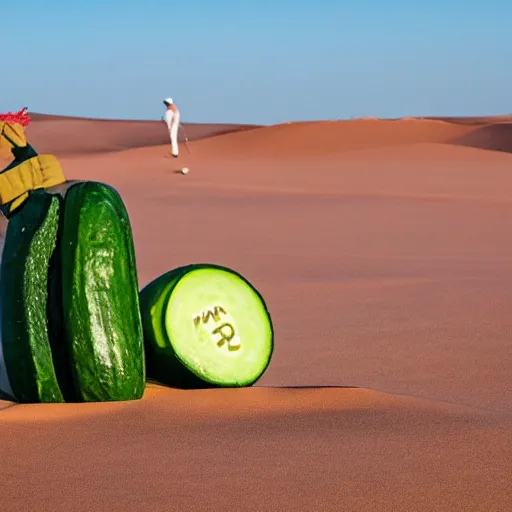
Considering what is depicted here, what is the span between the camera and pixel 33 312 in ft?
12.8

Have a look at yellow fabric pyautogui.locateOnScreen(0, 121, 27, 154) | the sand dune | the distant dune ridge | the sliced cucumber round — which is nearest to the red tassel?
yellow fabric pyautogui.locateOnScreen(0, 121, 27, 154)

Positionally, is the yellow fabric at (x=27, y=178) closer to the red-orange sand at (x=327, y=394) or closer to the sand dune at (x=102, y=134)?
the red-orange sand at (x=327, y=394)

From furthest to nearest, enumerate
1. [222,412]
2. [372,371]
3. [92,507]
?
[372,371] < [222,412] < [92,507]

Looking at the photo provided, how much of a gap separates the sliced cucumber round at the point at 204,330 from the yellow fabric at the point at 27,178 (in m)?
0.53

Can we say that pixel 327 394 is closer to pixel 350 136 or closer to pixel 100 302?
pixel 100 302

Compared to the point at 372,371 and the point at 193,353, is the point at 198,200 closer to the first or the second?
the point at 372,371

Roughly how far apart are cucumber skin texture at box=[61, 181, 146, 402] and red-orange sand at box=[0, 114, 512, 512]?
110 millimetres

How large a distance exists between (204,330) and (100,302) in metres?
0.46

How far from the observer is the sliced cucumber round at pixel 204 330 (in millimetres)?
4141

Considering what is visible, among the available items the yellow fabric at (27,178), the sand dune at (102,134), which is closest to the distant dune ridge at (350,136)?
the sand dune at (102,134)

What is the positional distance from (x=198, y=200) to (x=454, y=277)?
8.52 metres

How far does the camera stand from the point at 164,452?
3.17 metres

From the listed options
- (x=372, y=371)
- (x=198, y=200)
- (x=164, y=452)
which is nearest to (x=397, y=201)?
(x=198, y=200)

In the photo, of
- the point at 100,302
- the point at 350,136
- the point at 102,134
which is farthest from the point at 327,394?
the point at 102,134
